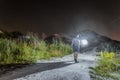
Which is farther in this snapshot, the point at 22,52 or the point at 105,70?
the point at 22,52

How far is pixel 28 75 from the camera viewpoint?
9.76 metres

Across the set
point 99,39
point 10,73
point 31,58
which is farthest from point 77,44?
point 99,39

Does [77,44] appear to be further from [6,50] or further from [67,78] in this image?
[67,78]

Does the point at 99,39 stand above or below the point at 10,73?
above

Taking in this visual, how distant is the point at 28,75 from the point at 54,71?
123cm

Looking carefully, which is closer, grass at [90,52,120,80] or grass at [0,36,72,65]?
grass at [90,52,120,80]

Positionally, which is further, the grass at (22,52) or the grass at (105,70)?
the grass at (22,52)

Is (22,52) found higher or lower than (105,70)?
higher

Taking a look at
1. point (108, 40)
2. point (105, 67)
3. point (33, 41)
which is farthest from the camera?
point (108, 40)

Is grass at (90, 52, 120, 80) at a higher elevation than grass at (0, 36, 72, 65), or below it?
below

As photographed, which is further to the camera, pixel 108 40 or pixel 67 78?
pixel 108 40

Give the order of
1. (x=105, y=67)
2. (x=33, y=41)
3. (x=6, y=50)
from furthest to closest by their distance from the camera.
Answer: (x=33, y=41) → (x=6, y=50) → (x=105, y=67)

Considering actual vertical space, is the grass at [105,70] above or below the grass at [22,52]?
below

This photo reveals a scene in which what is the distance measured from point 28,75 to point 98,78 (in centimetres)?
265
